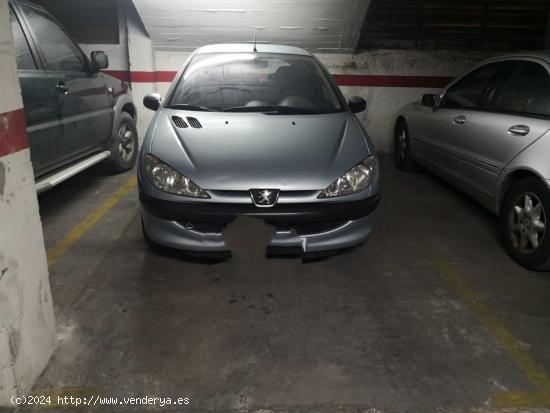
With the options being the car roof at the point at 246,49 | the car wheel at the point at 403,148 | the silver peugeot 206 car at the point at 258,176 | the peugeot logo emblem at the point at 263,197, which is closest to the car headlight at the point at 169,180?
the silver peugeot 206 car at the point at 258,176

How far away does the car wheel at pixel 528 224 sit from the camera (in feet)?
10.2

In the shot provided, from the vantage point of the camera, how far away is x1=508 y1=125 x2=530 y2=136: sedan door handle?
325 centimetres

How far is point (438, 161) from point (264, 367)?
3.31 metres

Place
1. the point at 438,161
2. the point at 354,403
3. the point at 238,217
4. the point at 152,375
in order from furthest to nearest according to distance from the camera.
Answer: the point at 438,161 → the point at 238,217 → the point at 152,375 → the point at 354,403

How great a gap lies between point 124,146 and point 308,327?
13.1 ft

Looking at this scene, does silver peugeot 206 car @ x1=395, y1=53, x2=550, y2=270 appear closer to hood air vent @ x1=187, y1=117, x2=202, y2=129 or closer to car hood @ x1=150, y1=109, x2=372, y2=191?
car hood @ x1=150, y1=109, x2=372, y2=191

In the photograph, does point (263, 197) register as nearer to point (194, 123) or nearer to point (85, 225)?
point (194, 123)

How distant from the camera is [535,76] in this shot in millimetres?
3508

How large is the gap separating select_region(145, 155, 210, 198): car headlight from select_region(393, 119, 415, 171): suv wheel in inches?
144

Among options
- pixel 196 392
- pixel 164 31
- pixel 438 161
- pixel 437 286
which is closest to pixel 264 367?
pixel 196 392

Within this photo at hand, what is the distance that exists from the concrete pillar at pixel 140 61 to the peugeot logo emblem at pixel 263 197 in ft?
16.0

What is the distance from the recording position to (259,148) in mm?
3014

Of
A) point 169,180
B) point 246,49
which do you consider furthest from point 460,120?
point 169,180

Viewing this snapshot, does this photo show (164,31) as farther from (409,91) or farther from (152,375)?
(152,375)
